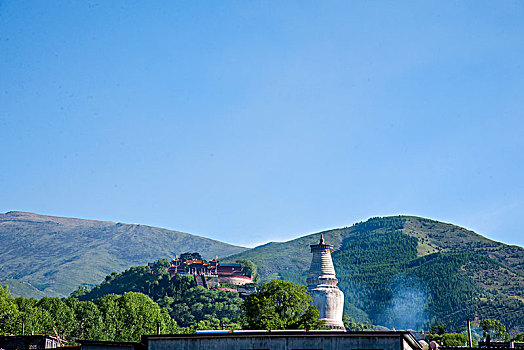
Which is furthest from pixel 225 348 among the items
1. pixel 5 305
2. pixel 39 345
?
pixel 5 305

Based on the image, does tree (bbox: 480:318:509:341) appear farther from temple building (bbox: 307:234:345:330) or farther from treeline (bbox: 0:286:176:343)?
treeline (bbox: 0:286:176:343)

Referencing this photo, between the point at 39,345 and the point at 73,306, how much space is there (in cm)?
6164

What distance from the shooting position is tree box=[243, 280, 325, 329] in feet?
258

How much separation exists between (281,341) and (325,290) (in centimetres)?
7750

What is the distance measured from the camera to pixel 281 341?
3888 centimetres

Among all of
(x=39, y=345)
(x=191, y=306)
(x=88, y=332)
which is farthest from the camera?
(x=191, y=306)

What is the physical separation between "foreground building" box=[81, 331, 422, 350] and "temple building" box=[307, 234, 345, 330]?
69654 millimetres

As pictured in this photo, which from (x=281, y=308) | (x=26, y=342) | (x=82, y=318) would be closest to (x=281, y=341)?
(x=26, y=342)

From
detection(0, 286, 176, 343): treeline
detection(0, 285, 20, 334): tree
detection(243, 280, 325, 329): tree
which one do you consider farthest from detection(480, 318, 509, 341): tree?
detection(0, 285, 20, 334): tree

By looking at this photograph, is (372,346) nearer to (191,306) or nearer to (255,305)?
(255,305)

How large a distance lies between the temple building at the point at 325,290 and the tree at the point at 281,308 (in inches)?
1066

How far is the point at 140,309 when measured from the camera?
118375 millimetres

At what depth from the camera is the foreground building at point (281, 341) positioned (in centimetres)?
3862

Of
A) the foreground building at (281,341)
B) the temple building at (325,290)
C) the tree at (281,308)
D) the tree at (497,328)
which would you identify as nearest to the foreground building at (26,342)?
the foreground building at (281,341)
